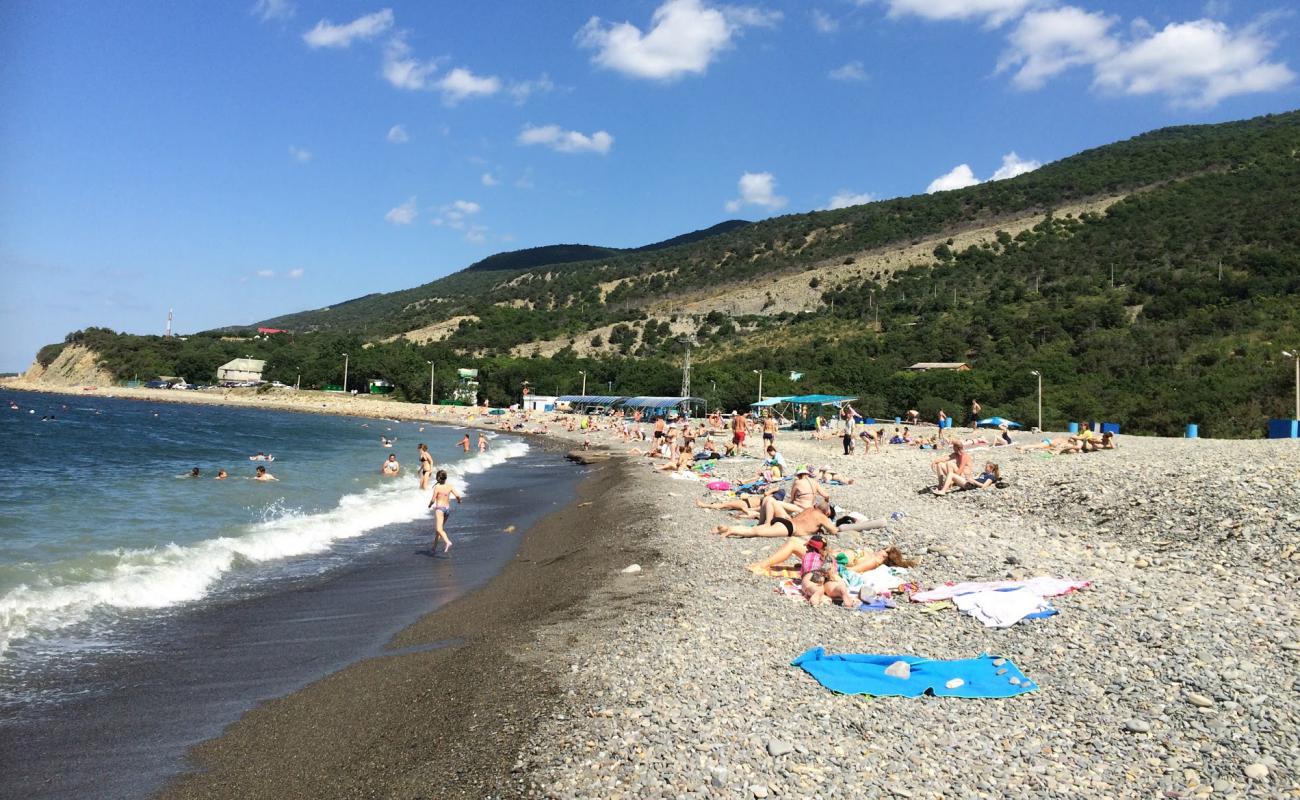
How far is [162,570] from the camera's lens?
930cm

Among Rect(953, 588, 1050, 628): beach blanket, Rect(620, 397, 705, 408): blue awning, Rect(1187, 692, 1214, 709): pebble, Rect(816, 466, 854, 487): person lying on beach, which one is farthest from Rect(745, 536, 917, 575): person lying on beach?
Rect(620, 397, 705, 408): blue awning

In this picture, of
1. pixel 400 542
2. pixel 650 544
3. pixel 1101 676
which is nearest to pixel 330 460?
pixel 400 542

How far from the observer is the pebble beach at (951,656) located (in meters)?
4.00

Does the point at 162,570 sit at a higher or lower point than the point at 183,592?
higher

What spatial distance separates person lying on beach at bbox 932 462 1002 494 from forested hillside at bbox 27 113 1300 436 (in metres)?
16.4

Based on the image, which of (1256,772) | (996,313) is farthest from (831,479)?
(996,313)

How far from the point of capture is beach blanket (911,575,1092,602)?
7.07 meters

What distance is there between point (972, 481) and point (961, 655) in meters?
9.99

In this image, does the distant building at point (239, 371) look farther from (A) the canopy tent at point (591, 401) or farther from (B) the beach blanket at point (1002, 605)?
(B) the beach blanket at point (1002, 605)

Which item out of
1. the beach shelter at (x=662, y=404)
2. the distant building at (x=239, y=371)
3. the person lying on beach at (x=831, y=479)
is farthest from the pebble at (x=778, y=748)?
the distant building at (x=239, y=371)

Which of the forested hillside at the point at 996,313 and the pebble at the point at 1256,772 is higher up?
the forested hillside at the point at 996,313

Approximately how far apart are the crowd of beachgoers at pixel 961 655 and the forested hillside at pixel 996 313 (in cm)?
2107

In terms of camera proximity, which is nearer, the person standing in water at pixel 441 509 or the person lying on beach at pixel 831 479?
the person standing in water at pixel 441 509

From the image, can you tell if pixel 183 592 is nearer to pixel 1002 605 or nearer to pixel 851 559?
pixel 851 559
